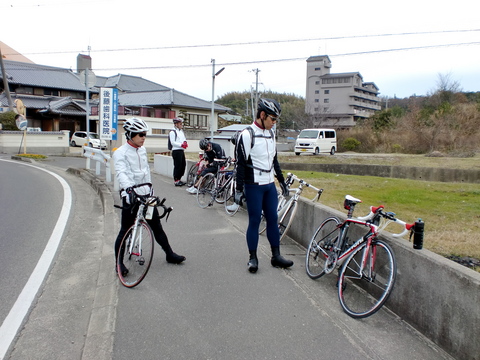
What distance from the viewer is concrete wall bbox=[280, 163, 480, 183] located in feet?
53.1

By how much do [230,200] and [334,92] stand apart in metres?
60.2

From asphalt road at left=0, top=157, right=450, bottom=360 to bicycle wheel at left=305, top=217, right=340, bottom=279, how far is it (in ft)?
0.43

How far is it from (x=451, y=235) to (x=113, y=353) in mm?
4586

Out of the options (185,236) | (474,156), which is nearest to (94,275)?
(185,236)

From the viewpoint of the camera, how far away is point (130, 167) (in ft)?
14.0

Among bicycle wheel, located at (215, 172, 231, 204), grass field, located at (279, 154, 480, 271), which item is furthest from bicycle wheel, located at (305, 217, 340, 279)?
bicycle wheel, located at (215, 172, 231, 204)

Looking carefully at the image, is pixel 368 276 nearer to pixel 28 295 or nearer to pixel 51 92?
pixel 28 295

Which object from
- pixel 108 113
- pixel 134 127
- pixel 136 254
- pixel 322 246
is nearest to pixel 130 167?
pixel 134 127

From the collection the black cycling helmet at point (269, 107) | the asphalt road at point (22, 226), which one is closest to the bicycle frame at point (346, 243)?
the black cycling helmet at point (269, 107)

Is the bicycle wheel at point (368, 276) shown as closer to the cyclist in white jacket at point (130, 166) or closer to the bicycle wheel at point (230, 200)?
the cyclist in white jacket at point (130, 166)

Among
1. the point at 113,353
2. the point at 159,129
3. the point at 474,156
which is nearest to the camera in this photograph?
the point at 113,353

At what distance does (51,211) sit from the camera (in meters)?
8.26

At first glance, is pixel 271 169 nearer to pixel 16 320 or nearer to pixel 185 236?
pixel 185 236

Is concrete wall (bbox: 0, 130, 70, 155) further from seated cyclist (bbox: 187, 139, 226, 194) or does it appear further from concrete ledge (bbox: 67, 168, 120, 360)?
concrete ledge (bbox: 67, 168, 120, 360)
